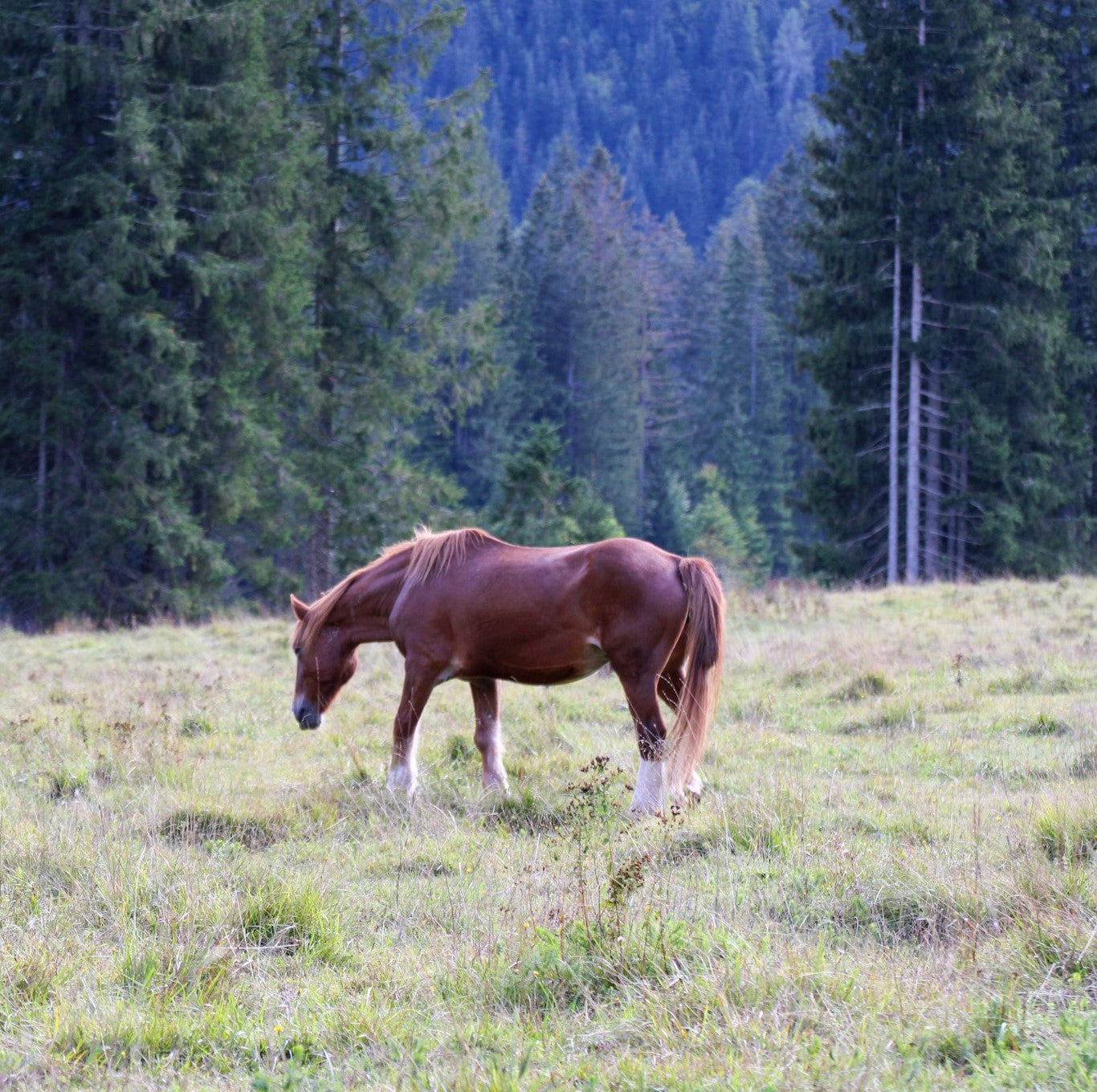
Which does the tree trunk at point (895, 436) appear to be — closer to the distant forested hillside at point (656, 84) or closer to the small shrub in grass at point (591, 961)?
the small shrub in grass at point (591, 961)

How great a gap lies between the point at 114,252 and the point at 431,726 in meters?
13.4

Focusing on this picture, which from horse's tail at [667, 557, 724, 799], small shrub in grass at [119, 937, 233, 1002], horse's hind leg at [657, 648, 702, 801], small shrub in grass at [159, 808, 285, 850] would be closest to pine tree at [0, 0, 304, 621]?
small shrub in grass at [159, 808, 285, 850]

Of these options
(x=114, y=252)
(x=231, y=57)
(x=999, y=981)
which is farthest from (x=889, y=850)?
(x=231, y=57)

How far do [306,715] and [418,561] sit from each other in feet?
4.24

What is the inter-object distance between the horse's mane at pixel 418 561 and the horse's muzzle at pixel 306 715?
379mm

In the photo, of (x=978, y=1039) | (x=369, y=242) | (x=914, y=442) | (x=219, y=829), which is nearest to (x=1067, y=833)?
(x=978, y=1039)

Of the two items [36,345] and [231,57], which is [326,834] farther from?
[231,57]

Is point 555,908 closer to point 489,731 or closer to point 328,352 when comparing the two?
point 489,731

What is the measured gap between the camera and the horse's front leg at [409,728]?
22.4ft

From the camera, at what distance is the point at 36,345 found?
19.5 metres

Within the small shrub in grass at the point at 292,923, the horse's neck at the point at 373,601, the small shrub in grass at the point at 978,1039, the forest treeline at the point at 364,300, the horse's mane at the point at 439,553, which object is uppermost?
the forest treeline at the point at 364,300

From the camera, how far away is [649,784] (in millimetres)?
6184

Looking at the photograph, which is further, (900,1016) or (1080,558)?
(1080,558)

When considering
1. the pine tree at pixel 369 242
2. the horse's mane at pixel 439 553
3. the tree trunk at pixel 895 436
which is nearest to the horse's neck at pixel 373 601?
the horse's mane at pixel 439 553
